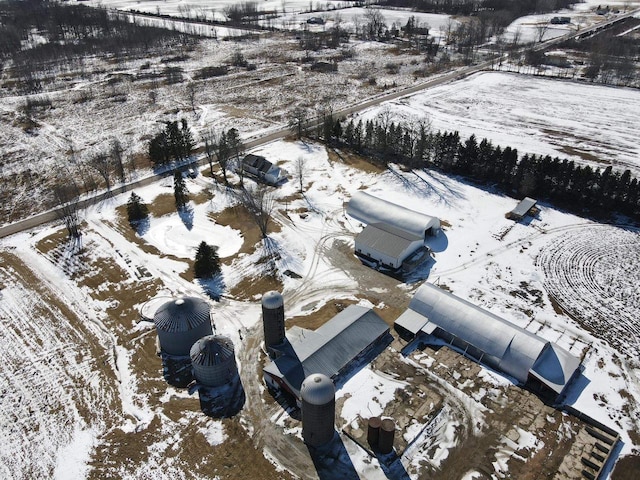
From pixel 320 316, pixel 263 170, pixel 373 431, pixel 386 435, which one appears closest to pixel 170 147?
pixel 263 170

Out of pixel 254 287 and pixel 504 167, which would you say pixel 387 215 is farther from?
pixel 504 167

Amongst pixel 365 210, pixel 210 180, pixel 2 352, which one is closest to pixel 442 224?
pixel 365 210

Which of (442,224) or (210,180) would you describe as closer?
(442,224)

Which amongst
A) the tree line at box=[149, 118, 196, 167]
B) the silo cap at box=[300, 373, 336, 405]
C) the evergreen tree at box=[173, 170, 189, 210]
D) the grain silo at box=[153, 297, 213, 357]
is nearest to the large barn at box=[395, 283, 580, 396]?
the silo cap at box=[300, 373, 336, 405]

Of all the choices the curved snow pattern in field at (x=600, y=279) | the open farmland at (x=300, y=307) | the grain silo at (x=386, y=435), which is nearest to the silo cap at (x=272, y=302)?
the open farmland at (x=300, y=307)

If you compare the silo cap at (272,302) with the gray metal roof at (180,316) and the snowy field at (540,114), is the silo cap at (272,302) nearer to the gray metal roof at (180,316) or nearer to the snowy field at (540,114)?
the gray metal roof at (180,316)

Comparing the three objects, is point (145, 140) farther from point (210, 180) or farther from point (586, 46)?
point (586, 46)
